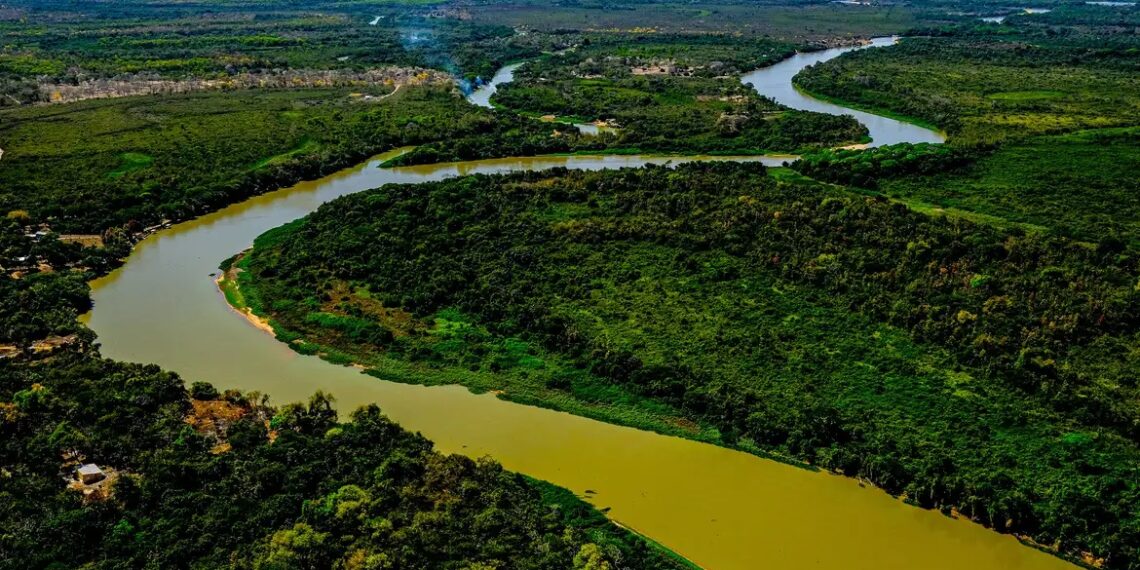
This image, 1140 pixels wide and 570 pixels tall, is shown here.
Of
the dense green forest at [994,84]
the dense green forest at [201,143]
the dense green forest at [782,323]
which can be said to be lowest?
the dense green forest at [782,323]

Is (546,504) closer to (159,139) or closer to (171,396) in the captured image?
(171,396)

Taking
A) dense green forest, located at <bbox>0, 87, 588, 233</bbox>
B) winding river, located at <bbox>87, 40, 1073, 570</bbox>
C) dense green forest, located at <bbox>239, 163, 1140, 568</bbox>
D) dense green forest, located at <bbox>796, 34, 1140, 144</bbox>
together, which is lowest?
winding river, located at <bbox>87, 40, 1073, 570</bbox>

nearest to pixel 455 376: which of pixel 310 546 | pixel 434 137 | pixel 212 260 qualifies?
pixel 310 546

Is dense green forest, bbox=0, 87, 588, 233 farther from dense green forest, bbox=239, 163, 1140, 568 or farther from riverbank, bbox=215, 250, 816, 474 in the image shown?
riverbank, bbox=215, 250, 816, 474

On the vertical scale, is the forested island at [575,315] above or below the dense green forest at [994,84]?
below

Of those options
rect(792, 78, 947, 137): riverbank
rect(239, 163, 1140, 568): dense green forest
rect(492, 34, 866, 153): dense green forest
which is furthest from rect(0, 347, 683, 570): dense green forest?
rect(792, 78, 947, 137): riverbank

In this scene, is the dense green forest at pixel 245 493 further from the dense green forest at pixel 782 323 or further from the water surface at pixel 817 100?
the water surface at pixel 817 100

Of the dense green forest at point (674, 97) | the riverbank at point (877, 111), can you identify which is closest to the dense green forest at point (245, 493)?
the dense green forest at point (674, 97)
